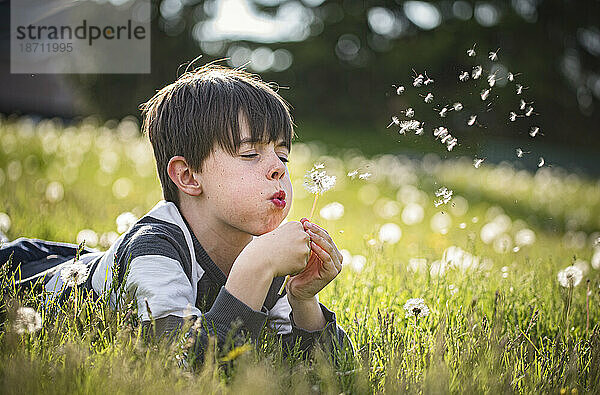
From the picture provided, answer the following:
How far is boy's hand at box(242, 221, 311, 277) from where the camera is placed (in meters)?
1.83

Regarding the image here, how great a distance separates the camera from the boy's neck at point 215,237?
215 cm

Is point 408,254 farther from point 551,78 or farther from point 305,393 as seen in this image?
point 551,78

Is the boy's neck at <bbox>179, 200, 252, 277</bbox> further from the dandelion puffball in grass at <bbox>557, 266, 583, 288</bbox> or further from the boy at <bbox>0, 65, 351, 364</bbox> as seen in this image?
the dandelion puffball in grass at <bbox>557, 266, 583, 288</bbox>

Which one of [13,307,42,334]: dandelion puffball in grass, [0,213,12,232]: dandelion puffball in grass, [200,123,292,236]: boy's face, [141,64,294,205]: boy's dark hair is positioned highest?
[141,64,294,205]: boy's dark hair

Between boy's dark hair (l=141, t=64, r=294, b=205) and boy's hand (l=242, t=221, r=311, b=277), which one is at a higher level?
boy's dark hair (l=141, t=64, r=294, b=205)

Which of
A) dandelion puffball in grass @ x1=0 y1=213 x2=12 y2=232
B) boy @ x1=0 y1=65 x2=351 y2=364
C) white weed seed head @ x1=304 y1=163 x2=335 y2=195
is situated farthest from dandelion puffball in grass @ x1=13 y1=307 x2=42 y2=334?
dandelion puffball in grass @ x1=0 y1=213 x2=12 y2=232

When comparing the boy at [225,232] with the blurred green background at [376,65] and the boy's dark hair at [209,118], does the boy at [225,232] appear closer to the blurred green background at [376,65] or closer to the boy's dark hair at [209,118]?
the boy's dark hair at [209,118]

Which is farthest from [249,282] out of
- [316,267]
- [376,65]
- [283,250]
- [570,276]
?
[376,65]

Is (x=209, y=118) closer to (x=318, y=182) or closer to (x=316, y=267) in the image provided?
(x=318, y=182)

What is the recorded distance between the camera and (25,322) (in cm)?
175

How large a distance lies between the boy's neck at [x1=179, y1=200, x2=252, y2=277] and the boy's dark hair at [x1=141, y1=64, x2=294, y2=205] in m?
0.11

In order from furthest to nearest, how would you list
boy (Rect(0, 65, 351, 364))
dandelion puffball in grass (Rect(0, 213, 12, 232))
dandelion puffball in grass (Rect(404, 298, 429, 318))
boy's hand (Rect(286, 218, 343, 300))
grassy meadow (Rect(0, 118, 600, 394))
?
dandelion puffball in grass (Rect(0, 213, 12, 232)) → dandelion puffball in grass (Rect(404, 298, 429, 318)) → boy's hand (Rect(286, 218, 343, 300)) → boy (Rect(0, 65, 351, 364)) → grassy meadow (Rect(0, 118, 600, 394))

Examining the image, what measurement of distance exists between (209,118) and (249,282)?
572mm

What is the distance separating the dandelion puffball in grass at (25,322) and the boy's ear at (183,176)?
1.93 ft
